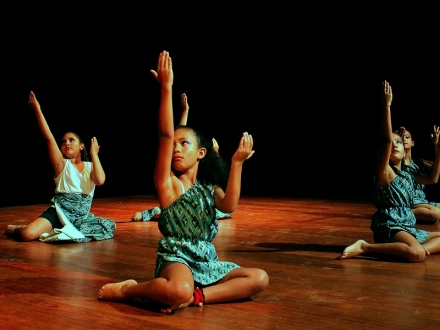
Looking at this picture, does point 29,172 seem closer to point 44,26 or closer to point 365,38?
point 44,26

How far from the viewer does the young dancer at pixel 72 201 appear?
14.4 feet

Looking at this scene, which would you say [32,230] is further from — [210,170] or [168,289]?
[168,289]

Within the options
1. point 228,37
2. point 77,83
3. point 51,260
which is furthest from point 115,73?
point 51,260

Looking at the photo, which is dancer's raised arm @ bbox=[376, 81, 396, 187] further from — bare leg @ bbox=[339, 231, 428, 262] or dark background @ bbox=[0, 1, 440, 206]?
dark background @ bbox=[0, 1, 440, 206]

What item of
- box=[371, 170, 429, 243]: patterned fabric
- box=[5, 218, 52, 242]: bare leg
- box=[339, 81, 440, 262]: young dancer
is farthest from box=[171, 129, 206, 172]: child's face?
box=[5, 218, 52, 242]: bare leg

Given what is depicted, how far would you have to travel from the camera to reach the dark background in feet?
22.1

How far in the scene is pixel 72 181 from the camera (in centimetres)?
461

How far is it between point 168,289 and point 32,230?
7.45ft

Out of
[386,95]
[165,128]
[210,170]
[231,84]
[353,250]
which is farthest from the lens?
[231,84]

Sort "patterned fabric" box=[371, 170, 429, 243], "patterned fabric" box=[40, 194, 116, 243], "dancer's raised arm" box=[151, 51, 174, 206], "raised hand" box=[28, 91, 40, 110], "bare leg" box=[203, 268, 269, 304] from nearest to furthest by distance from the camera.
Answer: "dancer's raised arm" box=[151, 51, 174, 206], "bare leg" box=[203, 268, 269, 304], "patterned fabric" box=[371, 170, 429, 243], "raised hand" box=[28, 91, 40, 110], "patterned fabric" box=[40, 194, 116, 243]

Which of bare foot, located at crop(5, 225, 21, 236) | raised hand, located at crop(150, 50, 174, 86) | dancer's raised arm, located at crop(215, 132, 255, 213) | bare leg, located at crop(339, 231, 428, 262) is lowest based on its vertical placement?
bare foot, located at crop(5, 225, 21, 236)

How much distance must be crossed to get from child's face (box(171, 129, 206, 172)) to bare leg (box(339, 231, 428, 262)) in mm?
1414

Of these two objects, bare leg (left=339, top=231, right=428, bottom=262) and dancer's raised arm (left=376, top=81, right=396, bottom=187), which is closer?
dancer's raised arm (left=376, top=81, right=396, bottom=187)

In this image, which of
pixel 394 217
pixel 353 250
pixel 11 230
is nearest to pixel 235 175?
pixel 353 250
